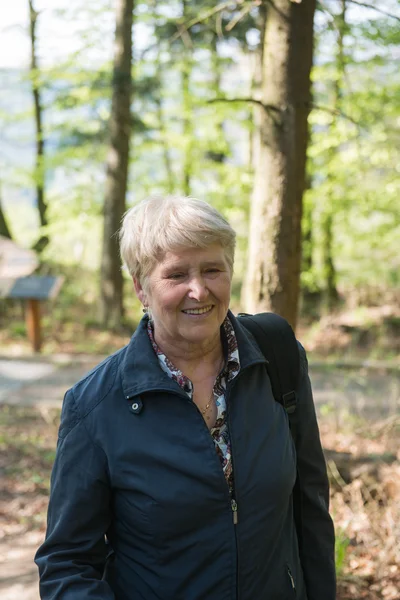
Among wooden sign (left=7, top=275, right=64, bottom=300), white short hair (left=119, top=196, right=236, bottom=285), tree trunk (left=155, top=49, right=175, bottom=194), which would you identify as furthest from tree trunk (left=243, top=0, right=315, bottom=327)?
tree trunk (left=155, top=49, right=175, bottom=194)

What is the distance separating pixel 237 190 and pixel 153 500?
12.3 m

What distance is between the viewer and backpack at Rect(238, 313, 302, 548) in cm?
208

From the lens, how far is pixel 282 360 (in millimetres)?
2109

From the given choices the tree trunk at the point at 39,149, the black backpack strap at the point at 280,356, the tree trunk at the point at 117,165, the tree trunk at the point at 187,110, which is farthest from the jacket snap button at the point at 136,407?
the tree trunk at the point at 39,149

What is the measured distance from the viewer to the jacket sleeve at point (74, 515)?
1.76 metres

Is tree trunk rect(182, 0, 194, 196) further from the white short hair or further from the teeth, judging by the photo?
the teeth

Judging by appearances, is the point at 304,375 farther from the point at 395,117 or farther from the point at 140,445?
the point at 395,117

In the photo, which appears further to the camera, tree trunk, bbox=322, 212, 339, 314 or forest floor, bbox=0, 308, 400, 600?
tree trunk, bbox=322, 212, 339, 314

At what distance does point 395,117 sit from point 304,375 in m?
10.2

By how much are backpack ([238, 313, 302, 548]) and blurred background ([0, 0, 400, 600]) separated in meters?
1.38

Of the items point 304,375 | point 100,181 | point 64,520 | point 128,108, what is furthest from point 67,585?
point 100,181

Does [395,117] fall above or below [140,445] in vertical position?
above

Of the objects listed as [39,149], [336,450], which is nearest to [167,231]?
[336,450]

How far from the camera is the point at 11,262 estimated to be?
12141 mm
